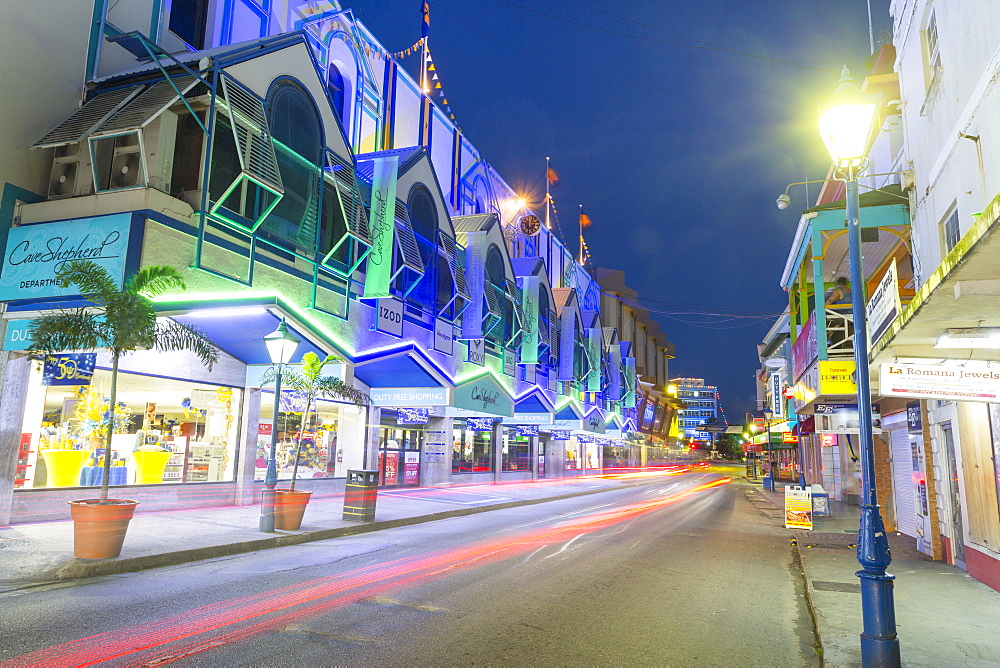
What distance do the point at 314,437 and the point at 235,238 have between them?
26.8 ft

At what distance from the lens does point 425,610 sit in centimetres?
782

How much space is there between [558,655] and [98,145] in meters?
14.5

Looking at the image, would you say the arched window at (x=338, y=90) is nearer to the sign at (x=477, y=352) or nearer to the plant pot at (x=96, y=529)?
the sign at (x=477, y=352)

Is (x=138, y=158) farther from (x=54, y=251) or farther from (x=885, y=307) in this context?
(x=885, y=307)

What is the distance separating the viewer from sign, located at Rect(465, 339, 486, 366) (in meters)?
31.3

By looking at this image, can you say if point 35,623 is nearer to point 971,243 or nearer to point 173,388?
point 971,243

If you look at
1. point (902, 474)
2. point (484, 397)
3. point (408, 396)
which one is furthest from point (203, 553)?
point (484, 397)

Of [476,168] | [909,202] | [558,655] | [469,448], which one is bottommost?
[558,655]

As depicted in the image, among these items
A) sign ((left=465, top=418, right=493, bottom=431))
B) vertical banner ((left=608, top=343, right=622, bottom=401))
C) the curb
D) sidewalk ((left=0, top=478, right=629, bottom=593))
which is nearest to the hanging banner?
vertical banner ((left=608, top=343, right=622, bottom=401))

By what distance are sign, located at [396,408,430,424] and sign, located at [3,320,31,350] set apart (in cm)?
1565

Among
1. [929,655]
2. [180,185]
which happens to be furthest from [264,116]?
[929,655]

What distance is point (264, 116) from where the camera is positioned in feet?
53.2

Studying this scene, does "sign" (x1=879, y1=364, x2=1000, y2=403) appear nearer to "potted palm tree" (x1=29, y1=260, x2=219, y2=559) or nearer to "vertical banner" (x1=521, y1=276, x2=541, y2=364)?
"potted palm tree" (x1=29, y1=260, x2=219, y2=559)

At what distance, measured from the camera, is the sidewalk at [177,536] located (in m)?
9.45
